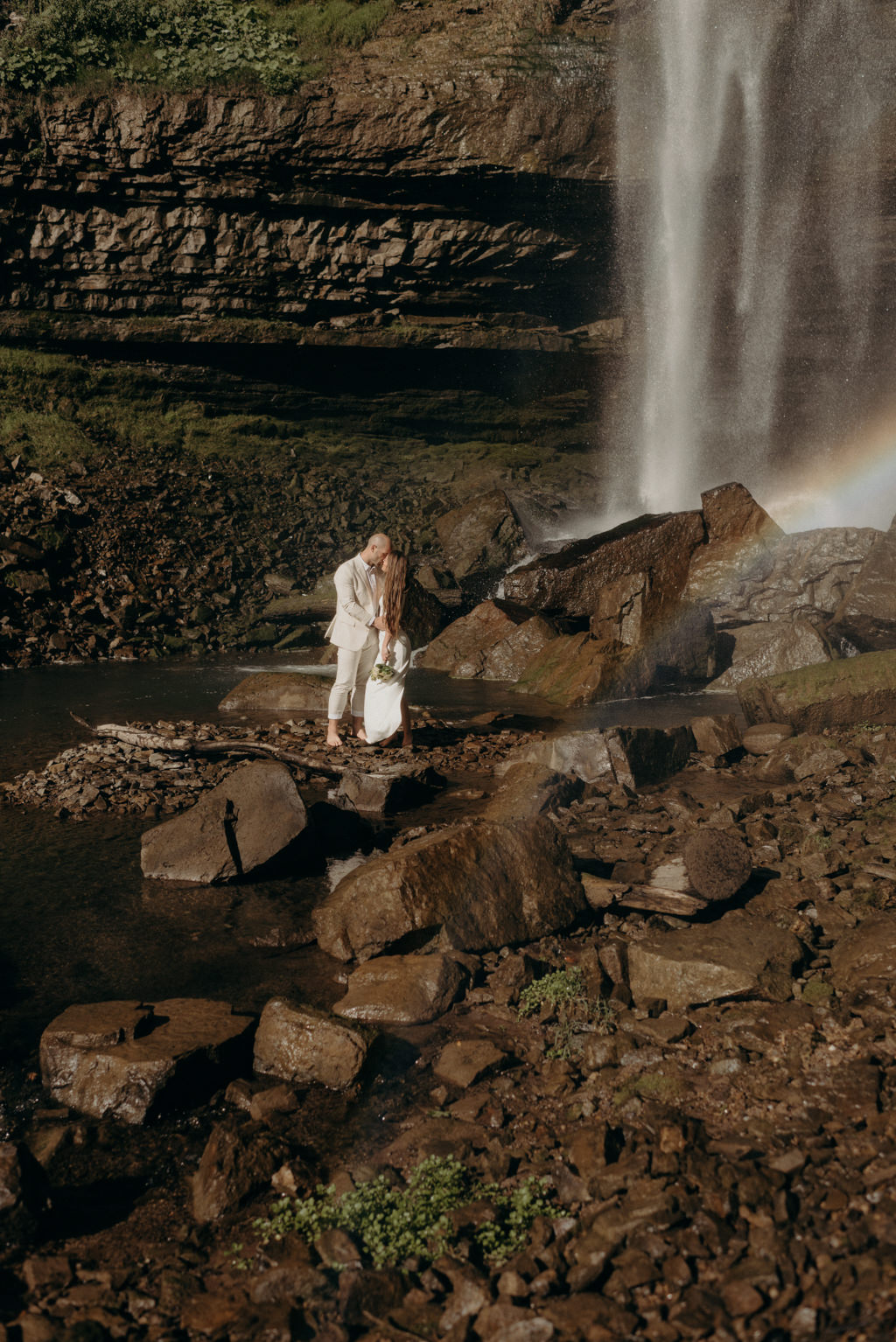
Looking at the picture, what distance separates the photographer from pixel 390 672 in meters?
8.97

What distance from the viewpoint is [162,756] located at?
8.59 m

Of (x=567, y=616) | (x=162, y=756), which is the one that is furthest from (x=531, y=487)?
(x=162, y=756)

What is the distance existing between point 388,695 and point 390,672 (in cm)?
30

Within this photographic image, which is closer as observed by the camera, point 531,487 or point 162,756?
point 162,756

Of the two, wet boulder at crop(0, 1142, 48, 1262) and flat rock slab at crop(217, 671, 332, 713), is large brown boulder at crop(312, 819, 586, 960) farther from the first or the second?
flat rock slab at crop(217, 671, 332, 713)

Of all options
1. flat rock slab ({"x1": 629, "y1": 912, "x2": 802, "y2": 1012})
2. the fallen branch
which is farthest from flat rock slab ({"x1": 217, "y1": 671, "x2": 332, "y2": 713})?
flat rock slab ({"x1": 629, "y1": 912, "x2": 802, "y2": 1012})

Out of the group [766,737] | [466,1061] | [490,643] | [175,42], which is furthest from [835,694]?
[175,42]

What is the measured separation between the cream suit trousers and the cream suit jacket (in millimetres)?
61

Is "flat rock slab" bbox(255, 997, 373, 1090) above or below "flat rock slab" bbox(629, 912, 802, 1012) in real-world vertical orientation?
below

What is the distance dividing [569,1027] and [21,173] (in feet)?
79.8

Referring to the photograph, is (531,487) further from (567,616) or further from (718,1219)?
(718,1219)

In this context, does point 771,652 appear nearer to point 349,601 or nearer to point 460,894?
point 349,601

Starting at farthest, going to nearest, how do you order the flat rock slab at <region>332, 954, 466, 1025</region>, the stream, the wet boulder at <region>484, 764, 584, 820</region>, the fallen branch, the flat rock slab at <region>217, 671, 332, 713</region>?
1. the flat rock slab at <region>217, 671, 332, 713</region>
2. the wet boulder at <region>484, 764, 584, 820</region>
3. the fallen branch
4. the stream
5. the flat rock slab at <region>332, 954, 466, 1025</region>

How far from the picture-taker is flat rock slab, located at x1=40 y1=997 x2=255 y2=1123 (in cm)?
376
